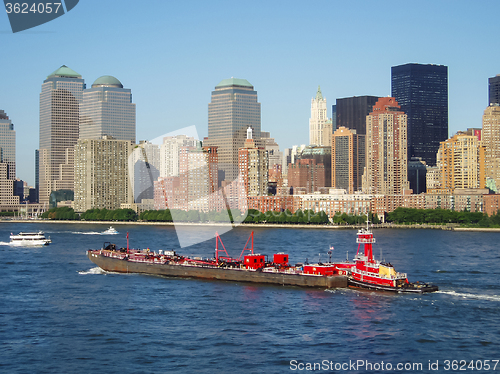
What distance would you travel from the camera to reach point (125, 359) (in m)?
45.8

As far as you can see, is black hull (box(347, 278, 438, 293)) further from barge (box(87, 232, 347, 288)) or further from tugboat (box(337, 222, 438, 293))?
barge (box(87, 232, 347, 288))

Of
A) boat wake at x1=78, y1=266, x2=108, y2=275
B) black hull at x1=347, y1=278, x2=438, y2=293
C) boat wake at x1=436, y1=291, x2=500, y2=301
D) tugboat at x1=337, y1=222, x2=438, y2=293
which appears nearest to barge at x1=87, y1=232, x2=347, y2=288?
boat wake at x1=78, y1=266, x2=108, y2=275

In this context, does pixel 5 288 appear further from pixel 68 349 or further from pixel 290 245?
pixel 290 245

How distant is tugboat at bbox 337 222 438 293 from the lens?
225ft

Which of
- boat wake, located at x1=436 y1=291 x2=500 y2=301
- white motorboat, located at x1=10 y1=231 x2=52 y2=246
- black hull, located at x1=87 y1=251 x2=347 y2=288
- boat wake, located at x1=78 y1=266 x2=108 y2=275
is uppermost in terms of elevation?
white motorboat, located at x1=10 y1=231 x2=52 y2=246

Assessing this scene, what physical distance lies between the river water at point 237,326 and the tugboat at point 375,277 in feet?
3.85

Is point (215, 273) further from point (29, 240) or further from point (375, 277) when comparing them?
point (29, 240)

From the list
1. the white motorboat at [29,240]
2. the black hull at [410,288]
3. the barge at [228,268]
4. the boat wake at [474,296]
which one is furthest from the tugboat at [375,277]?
the white motorboat at [29,240]

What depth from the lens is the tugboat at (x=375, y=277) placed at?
225 ft

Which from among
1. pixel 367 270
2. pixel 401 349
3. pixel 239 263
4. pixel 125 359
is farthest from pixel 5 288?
pixel 401 349

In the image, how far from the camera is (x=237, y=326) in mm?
54938

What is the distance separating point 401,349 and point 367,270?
24.4 m

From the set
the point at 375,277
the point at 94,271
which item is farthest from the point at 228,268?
the point at 94,271

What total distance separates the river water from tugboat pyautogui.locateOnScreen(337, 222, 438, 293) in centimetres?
117
